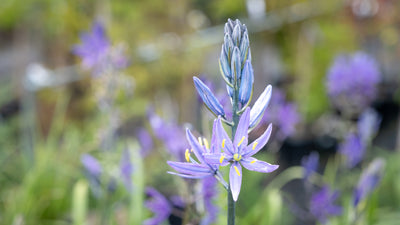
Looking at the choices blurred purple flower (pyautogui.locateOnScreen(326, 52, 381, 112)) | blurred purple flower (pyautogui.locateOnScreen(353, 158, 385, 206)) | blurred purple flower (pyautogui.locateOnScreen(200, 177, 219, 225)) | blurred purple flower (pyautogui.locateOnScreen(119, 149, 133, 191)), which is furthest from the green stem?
blurred purple flower (pyautogui.locateOnScreen(326, 52, 381, 112))

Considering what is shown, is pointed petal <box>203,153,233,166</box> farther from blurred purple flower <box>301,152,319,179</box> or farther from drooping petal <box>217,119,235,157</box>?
blurred purple flower <box>301,152,319,179</box>

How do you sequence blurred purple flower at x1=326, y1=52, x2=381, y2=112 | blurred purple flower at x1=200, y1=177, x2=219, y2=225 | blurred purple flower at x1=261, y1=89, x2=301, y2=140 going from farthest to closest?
blurred purple flower at x1=326, y1=52, x2=381, y2=112
blurred purple flower at x1=261, y1=89, x2=301, y2=140
blurred purple flower at x1=200, y1=177, x2=219, y2=225

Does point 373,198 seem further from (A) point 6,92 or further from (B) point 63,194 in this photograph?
(A) point 6,92

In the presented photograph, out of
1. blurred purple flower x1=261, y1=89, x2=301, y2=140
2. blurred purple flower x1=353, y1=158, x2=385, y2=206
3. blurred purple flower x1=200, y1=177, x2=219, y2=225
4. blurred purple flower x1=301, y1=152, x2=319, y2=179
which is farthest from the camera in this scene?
blurred purple flower x1=261, y1=89, x2=301, y2=140

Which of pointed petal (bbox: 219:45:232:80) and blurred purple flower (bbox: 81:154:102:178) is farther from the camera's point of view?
blurred purple flower (bbox: 81:154:102:178)

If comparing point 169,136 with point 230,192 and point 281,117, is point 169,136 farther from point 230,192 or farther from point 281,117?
point 230,192

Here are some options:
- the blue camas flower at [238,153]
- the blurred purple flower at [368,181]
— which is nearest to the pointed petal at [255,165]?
the blue camas flower at [238,153]

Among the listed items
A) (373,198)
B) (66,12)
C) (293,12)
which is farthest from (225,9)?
(373,198)
